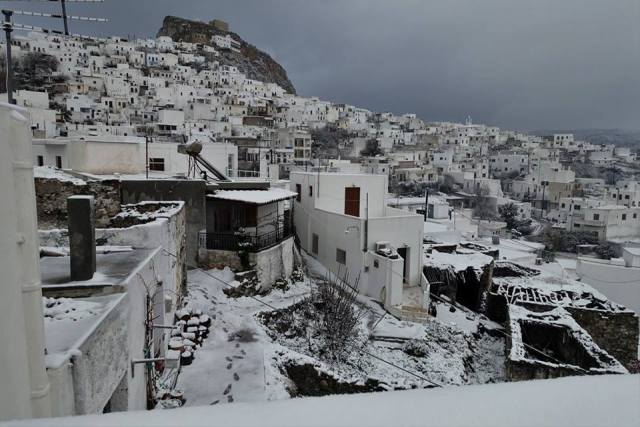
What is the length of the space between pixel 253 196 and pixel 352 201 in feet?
26.5

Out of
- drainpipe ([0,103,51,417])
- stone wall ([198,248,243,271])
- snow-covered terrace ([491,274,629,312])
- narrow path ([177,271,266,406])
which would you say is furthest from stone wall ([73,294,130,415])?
snow-covered terrace ([491,274,629,312])

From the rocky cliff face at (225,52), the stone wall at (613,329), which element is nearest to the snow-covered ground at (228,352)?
the stone wall at (613,329)

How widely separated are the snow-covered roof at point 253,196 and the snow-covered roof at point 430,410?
14011 mm

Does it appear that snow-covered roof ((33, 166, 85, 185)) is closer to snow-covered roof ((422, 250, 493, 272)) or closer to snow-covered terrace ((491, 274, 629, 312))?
snow-covered roof ((422, 250, 493, 272))

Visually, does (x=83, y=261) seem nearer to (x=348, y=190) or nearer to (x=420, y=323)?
(x=420, y=323)

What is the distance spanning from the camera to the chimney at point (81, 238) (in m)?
5.95

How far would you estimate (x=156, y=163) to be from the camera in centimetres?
2242

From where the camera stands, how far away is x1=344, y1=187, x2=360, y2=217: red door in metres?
22.9

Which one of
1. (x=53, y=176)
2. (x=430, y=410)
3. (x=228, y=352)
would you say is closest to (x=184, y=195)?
(x=53, y=176)

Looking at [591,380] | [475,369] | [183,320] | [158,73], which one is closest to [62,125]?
[158,73]

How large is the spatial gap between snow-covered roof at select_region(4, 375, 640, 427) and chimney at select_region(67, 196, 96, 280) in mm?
5059

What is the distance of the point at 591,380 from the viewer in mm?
1720

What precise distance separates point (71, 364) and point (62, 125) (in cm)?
6029

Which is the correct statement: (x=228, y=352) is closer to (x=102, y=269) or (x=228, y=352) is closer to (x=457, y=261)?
(x=102, y=269)
